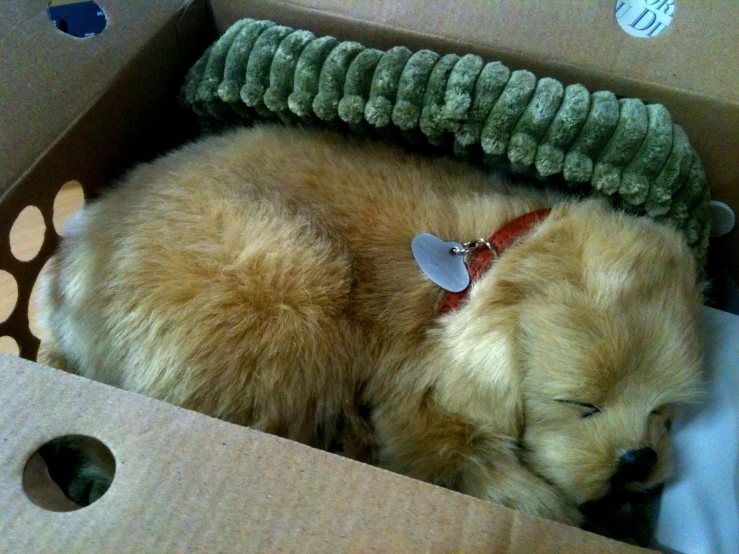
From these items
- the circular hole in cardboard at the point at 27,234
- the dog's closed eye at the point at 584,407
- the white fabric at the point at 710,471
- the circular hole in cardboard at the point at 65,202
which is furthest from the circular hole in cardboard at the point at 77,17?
the white fabric at the point at 710,471

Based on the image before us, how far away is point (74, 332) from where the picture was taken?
0.83 m

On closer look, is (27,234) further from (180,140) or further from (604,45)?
(604,45)

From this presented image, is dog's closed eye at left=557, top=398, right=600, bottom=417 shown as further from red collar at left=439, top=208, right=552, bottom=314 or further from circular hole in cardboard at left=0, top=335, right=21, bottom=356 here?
circular hole in cardboard at left=0, top=335, right=21, bottom=356

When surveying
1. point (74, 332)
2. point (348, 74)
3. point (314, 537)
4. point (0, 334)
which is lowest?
point (0, 334)

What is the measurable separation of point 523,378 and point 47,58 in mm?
841

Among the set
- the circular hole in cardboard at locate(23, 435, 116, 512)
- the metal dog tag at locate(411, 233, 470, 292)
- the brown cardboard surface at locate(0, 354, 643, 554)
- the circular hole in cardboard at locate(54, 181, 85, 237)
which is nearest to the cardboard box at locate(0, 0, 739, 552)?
the brown cardboard surface at locate(0, 354, 643, 554)

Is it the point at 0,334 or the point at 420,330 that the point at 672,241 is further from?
the point at 0,334

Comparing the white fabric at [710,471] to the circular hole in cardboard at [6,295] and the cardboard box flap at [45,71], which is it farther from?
the circular hole in cardboard at [6,295]

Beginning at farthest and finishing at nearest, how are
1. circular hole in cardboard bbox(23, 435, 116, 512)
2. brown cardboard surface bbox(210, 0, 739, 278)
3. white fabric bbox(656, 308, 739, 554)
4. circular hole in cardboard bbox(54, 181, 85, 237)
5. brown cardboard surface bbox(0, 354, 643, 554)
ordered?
circular hole in cardboard bbox(54, 181, 85, 237) < brown cardboard surface bbox(210, 0, 739, 278) < white fabric bbox(656, 308, 739, 554) < circular hole in cardboard bbox(23, 435, 116, 512) < brown cardboard surface bbox(0, 354, 643, 554)

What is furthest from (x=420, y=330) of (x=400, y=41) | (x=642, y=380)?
(x=400, y=41)

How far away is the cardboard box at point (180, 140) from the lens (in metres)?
0.49

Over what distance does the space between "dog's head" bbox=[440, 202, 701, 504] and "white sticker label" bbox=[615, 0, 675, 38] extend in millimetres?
344

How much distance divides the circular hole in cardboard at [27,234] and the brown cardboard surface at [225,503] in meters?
0.89

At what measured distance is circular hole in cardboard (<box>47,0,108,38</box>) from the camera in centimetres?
111
